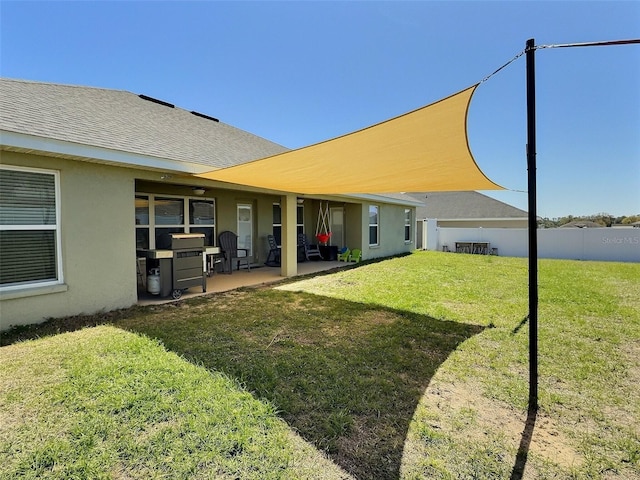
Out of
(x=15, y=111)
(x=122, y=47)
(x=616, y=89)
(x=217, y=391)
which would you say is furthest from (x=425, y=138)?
(x=616, y=89)

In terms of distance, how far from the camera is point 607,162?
58.9ft

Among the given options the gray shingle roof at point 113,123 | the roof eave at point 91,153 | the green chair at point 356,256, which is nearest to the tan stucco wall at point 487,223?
the green chair at point 356,256

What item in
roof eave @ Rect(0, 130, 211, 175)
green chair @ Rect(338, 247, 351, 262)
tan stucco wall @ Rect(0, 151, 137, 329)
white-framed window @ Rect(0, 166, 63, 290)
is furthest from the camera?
green chair @ Rect(338, 247, 351, 262)

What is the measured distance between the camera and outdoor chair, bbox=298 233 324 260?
12953mm

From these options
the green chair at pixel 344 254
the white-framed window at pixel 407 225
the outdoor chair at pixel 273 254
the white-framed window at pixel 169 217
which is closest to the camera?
the white-framed window at pixel 169 217

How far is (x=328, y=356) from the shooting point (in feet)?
12.8

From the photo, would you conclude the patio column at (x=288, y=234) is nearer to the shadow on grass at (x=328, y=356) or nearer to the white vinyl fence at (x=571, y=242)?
→ the shadow on grass at (x=328, y=356)

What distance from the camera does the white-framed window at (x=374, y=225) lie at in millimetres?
14852

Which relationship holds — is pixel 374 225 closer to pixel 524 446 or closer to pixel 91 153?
pixel 91 153

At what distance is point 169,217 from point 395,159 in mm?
6400

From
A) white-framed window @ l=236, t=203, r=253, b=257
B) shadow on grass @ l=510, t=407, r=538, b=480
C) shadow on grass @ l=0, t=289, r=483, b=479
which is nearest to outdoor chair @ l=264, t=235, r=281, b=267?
white-framed window @ l=236, t=203, r=253, b=257

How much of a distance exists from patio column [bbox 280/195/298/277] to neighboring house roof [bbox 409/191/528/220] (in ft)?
59.5

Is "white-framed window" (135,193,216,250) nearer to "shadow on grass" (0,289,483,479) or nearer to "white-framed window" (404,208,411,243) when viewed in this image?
"shadow on grass" (0,289,483,479)

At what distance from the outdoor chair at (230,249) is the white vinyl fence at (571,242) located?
44.2 ft
